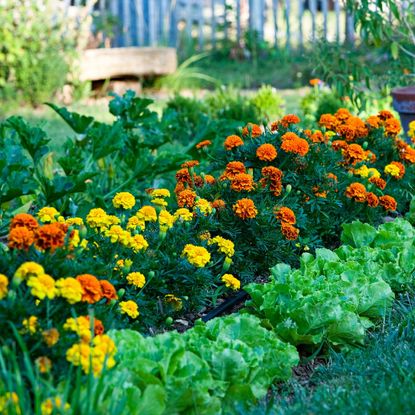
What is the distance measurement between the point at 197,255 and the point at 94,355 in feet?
3.38

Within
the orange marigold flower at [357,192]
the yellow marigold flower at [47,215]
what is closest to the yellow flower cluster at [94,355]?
the yellow marigold flower at [47,215]

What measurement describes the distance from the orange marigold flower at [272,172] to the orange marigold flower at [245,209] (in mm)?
321

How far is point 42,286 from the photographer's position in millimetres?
2795

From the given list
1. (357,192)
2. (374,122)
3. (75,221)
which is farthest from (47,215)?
(374,122)

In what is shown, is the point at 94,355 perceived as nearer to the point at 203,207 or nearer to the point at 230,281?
the point at 230,281

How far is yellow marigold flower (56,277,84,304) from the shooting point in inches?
112

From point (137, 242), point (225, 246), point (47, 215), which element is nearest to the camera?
point (137, 242)

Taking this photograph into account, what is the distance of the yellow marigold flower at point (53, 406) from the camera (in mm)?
2523

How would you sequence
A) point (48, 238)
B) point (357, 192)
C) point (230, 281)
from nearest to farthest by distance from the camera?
point (48, 238) → point (230, 281) → point (357, 192)

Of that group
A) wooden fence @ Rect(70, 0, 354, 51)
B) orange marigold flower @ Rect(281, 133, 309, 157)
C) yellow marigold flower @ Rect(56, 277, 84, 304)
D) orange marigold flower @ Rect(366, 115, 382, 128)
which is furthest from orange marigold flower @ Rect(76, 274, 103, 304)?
wooden fence @ Rect(70, 0, 354, 51)

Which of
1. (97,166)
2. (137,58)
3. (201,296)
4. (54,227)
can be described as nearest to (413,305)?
(201,296)

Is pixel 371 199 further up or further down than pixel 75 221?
further down

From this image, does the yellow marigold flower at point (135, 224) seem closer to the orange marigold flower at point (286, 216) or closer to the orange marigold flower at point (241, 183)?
the orange marigold flower at point (241, 183)

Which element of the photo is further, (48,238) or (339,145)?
(339,145)
